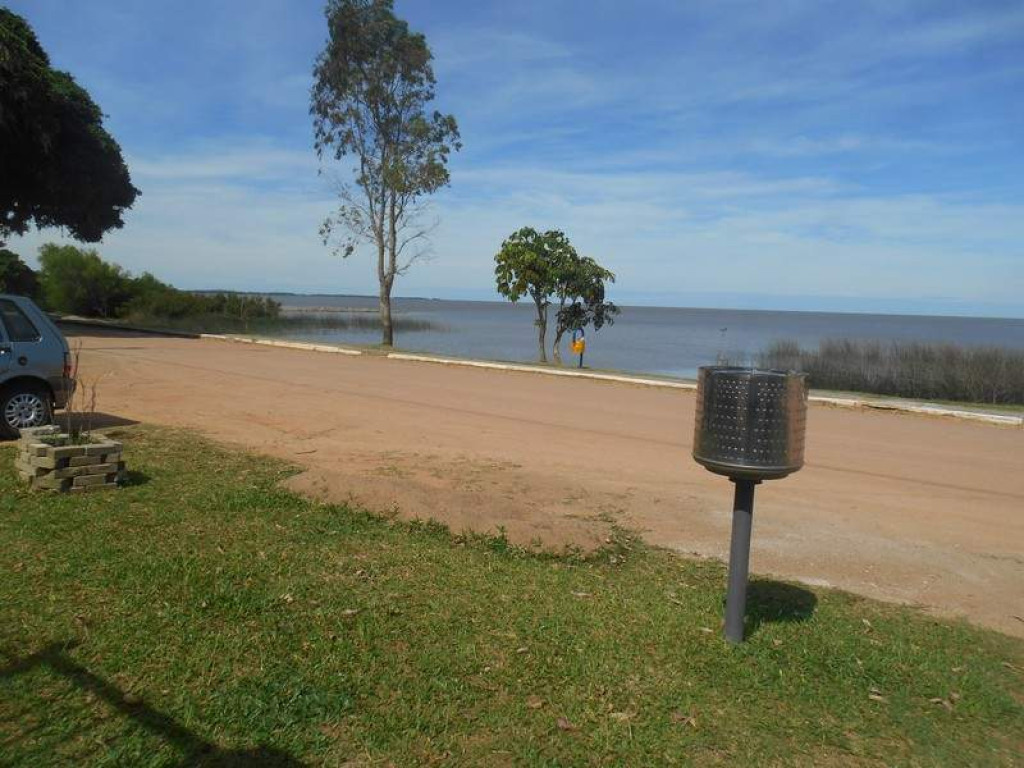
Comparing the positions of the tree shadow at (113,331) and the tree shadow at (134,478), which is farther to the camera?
the tree shadow at (113,331)

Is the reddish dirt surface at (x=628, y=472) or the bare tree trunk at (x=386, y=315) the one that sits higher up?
the bare tree trunk at (x=386, y=315)

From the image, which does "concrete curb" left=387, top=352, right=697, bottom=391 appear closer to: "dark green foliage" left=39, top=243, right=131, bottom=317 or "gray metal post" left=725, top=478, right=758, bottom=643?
"gray metal post" left=725, top=478, right=758, bottom=643

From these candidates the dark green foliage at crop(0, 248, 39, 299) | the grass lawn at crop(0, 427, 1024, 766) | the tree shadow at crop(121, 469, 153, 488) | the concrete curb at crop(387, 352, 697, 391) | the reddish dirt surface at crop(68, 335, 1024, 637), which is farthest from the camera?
the dark green foliage at crop(0, 248, 39, 299)

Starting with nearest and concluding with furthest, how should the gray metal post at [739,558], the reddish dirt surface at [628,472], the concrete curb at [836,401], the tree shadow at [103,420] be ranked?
1. the gray metal post at [739,558]
2. the reddish dirt surface at [628,472]
3. the tree shadow at [103,420]
4. the concrete curb at [836,401]

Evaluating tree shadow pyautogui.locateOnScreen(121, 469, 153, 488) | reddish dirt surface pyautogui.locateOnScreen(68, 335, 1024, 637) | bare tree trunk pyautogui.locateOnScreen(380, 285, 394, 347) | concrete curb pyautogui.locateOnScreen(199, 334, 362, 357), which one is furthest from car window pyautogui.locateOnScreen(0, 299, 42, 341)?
bare tree trunk pyautogui.locateOnScreen(380, 285, 394, 347)

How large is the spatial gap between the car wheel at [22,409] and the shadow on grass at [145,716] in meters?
5.92

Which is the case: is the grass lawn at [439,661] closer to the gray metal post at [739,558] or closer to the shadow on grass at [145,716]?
the shadow on grass at [145,716]

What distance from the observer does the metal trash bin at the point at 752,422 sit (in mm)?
3797

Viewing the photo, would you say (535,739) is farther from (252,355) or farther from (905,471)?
(252,355)

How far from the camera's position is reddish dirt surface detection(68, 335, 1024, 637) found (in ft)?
20.6

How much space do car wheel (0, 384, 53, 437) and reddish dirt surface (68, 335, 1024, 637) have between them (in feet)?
6.24

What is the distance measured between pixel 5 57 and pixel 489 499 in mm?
27355

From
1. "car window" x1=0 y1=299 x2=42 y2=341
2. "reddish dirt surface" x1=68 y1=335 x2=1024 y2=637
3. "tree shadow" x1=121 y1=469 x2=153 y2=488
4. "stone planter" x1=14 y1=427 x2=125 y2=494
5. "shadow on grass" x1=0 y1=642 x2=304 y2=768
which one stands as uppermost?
"car window" x1=0 y1=299 x2=42 y2=341

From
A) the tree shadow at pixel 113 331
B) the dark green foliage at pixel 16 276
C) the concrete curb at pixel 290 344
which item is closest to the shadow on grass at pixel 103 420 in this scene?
the concrete curb at pixel 290 344
